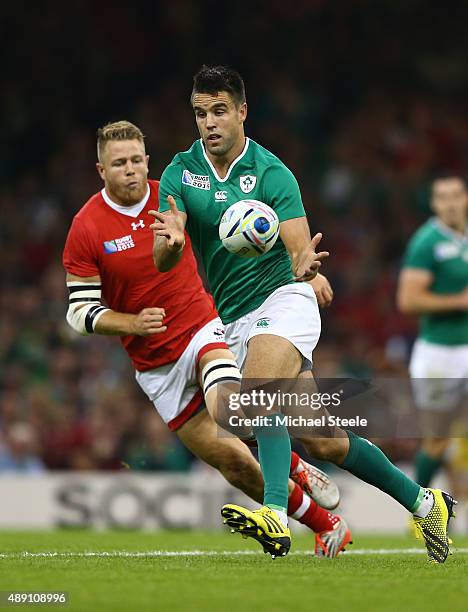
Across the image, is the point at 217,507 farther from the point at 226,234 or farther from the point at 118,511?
the point at 226,234

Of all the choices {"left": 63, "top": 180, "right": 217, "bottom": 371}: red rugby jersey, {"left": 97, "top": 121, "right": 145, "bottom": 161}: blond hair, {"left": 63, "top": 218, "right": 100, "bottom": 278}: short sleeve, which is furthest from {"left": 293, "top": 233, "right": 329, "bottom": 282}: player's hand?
{"left": 97, "top": 121, "right": 145, "bottom": 161}: blond hair

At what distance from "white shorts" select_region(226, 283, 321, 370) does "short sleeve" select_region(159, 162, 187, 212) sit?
685 millimetres

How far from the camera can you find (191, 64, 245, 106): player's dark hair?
6613mm

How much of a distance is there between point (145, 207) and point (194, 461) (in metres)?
6.25

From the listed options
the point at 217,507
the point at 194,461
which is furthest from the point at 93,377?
the point at 217,507

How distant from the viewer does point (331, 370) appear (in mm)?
13906

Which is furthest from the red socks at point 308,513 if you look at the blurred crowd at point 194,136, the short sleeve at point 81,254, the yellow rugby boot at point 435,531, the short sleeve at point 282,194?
the blurred crowd at point 194,136

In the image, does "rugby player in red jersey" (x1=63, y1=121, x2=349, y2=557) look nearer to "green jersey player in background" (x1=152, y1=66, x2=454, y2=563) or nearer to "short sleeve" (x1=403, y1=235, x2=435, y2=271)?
"green jersey player in background" (x1=152, y1=66, x2=454, y2=563)

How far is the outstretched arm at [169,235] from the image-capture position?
628 centimetres

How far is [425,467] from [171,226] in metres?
4.48

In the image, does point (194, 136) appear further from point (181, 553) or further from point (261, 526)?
point (261, 526)

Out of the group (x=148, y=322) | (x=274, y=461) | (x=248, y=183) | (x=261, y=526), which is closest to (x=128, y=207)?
(x=148, y=322)

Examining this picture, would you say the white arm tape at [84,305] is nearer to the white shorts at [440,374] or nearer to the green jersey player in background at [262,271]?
the green jersey player in background at [262,271]

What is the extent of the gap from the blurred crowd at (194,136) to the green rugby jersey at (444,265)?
9.78 ft
